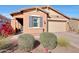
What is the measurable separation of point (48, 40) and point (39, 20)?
26 cm

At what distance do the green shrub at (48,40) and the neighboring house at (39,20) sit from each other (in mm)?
50

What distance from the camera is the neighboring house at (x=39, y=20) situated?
2.18 meters

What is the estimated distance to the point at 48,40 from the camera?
2217 millimetres

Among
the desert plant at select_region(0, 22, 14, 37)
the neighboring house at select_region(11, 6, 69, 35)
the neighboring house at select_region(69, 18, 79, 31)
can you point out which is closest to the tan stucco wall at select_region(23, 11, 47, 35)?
the neighboring house at select_region(11, 6, 69, 35)

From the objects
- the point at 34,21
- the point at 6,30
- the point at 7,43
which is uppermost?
the point at 34,21

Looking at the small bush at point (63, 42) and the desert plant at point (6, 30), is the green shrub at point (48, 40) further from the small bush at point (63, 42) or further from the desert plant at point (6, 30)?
the desert plant at point (6, 30)

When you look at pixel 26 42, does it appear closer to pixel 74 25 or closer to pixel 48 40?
pixel 48 40

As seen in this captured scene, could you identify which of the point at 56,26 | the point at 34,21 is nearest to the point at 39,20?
the point at 34,21

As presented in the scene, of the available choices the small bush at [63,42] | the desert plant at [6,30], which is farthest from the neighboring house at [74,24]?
the desert plant at [6,30]

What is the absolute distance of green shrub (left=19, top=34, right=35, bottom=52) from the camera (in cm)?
219

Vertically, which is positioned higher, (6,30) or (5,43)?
(6,30)

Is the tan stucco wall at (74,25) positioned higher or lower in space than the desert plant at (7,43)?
higher
